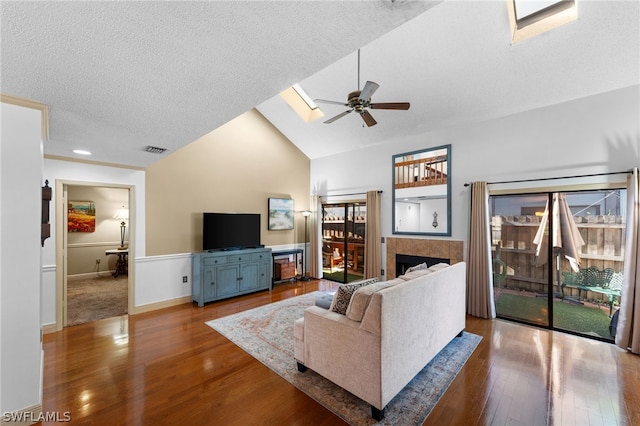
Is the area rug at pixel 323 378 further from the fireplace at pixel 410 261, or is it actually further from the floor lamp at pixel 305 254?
the floor lamp at pixel 305 254

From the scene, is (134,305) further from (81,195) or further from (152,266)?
(81,195)

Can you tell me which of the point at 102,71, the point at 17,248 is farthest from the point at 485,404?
the point at 17,248

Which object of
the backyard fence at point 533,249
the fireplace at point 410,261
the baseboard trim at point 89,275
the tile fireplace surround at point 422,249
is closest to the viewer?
the backyard fence at point 533,249

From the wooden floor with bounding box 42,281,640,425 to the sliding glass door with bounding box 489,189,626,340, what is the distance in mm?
501

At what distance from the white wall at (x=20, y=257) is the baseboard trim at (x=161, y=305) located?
239cm

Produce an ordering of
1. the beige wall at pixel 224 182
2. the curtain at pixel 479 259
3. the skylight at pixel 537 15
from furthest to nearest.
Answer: the beige wall at pixel 224 182 → the curtain at pixel 479 259 → the skylight at pixel 537 15

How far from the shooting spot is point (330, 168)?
6867 millimetres

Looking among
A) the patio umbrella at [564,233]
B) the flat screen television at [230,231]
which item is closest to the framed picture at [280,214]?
the flat screen television at [230,231]

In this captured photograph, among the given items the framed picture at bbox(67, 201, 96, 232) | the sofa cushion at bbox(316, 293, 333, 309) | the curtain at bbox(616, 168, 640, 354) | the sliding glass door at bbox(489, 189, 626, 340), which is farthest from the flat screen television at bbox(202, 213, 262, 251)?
the curtain at bbox(616, 168, 640, 354)

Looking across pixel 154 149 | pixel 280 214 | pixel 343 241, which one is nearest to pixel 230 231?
pixel 280 214

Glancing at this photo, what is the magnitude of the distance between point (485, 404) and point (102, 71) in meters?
3.91

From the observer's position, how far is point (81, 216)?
6.80 m

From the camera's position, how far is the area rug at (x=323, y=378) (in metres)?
2.18

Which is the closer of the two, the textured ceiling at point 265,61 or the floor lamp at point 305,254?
the textured ceiling at point 265,61
